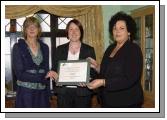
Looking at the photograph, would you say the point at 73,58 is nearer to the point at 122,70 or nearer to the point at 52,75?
the point at 52,75

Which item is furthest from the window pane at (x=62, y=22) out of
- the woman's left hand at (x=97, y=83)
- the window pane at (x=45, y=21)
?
the woman's left hand at (x=97, y=83)

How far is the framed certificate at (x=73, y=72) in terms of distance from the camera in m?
2.23

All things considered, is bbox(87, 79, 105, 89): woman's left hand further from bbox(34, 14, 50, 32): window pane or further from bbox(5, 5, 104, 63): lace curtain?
bbox(34, 14, 50, 32): window pane

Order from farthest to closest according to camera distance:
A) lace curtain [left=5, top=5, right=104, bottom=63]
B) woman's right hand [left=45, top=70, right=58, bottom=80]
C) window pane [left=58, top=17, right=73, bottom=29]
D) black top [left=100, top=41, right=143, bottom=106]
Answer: window pane [left=58, top=17, right=73, bottom=29] → lace curtain [left=5, top=5, right=104, bottom=63] → woman's right hand [left=45, top=70, right=58, bottom=80] → black top [left=100, top=41, right=143, bottom=106]

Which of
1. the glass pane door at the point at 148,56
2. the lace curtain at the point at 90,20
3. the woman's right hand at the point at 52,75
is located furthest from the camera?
the lace curtain at the point at 90,20

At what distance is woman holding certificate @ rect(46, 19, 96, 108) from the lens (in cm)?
229

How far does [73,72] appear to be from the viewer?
2250 mm

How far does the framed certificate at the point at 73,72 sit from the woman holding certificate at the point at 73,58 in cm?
4

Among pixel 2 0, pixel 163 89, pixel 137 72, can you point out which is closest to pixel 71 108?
pixel 137 72

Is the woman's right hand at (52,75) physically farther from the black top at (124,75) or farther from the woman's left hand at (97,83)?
the black top at (124,75)

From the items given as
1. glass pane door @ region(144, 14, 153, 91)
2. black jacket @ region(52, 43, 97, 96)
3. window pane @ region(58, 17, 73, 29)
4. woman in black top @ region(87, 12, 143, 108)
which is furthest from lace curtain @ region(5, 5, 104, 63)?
woman in black top @ region(87, 12, 143, 108)

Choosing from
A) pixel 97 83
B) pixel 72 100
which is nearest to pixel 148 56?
pixel 97 83

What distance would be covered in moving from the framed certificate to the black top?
0.47 ft

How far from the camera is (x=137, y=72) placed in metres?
2.18
